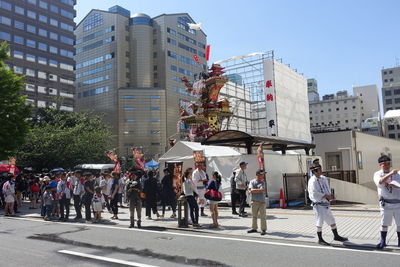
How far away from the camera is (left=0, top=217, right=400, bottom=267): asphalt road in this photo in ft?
21.5

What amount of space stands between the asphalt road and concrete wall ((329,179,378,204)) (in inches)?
441

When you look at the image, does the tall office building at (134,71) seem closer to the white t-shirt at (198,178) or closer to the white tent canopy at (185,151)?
the white tent canopy at (185,151)

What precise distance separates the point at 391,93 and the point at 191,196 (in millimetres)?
107559

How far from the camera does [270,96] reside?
34000mm

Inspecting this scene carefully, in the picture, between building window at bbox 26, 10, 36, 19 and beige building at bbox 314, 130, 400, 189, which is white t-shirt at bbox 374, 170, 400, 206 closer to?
beige building at bbox 314, 130, 400, 189

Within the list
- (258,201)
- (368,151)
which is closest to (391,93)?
A: (368,151)

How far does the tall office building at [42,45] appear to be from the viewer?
7500cm

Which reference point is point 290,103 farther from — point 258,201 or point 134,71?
point 134,71

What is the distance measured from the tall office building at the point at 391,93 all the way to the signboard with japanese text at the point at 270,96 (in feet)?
241

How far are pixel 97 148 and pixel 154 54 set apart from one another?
196 feet

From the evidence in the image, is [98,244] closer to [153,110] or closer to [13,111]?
[13,111]

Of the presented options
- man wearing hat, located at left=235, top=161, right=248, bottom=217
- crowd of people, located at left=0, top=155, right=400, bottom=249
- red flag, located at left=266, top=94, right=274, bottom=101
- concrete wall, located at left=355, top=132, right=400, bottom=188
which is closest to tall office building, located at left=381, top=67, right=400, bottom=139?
concrete wall, located at left=355, top=132, right=400, bottom=188

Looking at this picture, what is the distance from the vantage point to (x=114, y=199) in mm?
13414

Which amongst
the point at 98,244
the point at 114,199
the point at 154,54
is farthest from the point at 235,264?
the point at 154,54
